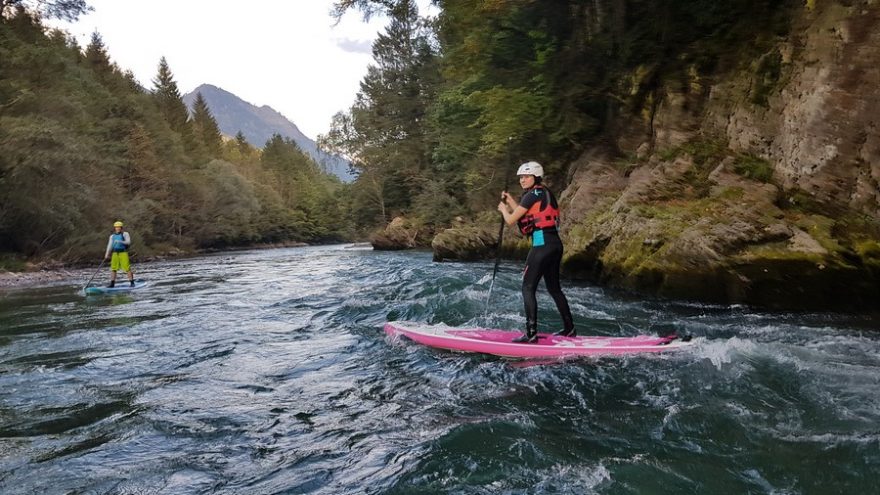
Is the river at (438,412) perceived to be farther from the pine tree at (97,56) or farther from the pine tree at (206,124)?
the pine tree at (206,124)

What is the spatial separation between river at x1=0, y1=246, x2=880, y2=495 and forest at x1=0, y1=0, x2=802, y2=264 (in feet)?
27.1

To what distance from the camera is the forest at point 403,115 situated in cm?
1477

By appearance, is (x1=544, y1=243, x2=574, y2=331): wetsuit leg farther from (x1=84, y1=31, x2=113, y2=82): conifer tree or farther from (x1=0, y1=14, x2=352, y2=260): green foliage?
(x1=84, y1=31, x2=113, y2=82): conifer tree

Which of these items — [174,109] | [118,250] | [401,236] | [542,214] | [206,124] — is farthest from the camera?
[206,124]

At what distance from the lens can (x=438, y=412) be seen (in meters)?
4.89

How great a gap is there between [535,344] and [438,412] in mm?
2221

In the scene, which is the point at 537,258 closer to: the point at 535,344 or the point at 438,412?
the point at 535,344

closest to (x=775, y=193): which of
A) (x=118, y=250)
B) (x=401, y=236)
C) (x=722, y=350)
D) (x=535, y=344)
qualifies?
(x=722, y=350)

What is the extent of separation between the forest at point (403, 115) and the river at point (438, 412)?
827cm

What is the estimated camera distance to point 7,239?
25047mm

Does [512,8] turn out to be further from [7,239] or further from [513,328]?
[7,239]

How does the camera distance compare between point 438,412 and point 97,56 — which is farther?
point 97,56

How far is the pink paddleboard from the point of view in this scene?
638 centimetres

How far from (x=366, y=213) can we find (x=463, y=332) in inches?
1591
